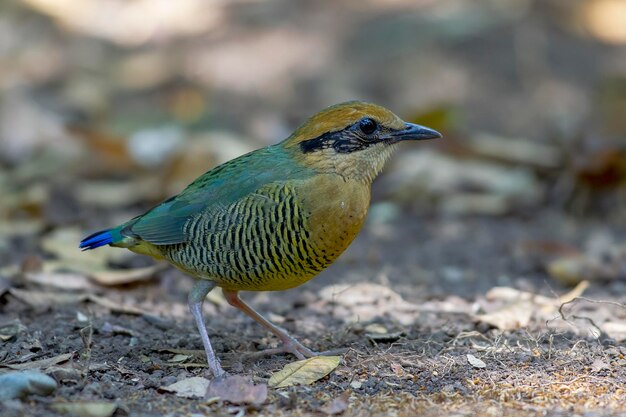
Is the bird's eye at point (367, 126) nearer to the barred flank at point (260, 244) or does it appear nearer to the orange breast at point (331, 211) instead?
the orange breast at point (331, 211)

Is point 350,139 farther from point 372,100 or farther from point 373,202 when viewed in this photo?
point 372,100

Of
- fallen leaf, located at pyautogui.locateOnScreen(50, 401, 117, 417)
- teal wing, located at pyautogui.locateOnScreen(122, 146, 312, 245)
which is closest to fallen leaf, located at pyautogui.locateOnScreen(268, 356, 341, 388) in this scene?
fallen leaf, located at pyautogui.locateOnScreen(50, 401, 117, 417)

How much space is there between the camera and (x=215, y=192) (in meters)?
5.54

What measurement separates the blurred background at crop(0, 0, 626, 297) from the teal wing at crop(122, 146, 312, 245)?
1586 millimetres

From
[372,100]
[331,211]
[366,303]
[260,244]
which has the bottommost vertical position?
[366,303]

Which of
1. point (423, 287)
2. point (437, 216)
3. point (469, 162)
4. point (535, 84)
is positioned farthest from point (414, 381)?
point (535, 84)

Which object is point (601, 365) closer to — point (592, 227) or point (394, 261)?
point (394, 261)

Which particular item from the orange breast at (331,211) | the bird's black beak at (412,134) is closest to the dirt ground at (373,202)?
the orange breast at (331,211)

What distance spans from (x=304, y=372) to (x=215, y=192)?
124 cm

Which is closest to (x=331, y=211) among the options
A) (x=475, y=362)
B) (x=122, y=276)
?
(x=475, y=362)

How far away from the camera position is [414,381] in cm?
492

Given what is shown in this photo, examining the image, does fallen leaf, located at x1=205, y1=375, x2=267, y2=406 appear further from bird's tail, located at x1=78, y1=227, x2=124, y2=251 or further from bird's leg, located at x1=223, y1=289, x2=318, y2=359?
bird's tail, located at x1=78, y1=227, x2=124, y2=251

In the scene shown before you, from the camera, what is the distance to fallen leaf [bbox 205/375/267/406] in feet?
15.0

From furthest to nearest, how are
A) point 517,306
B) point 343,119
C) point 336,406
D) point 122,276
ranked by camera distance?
point 122,276 < point 517,306 < point 343,119 < point 336,406
